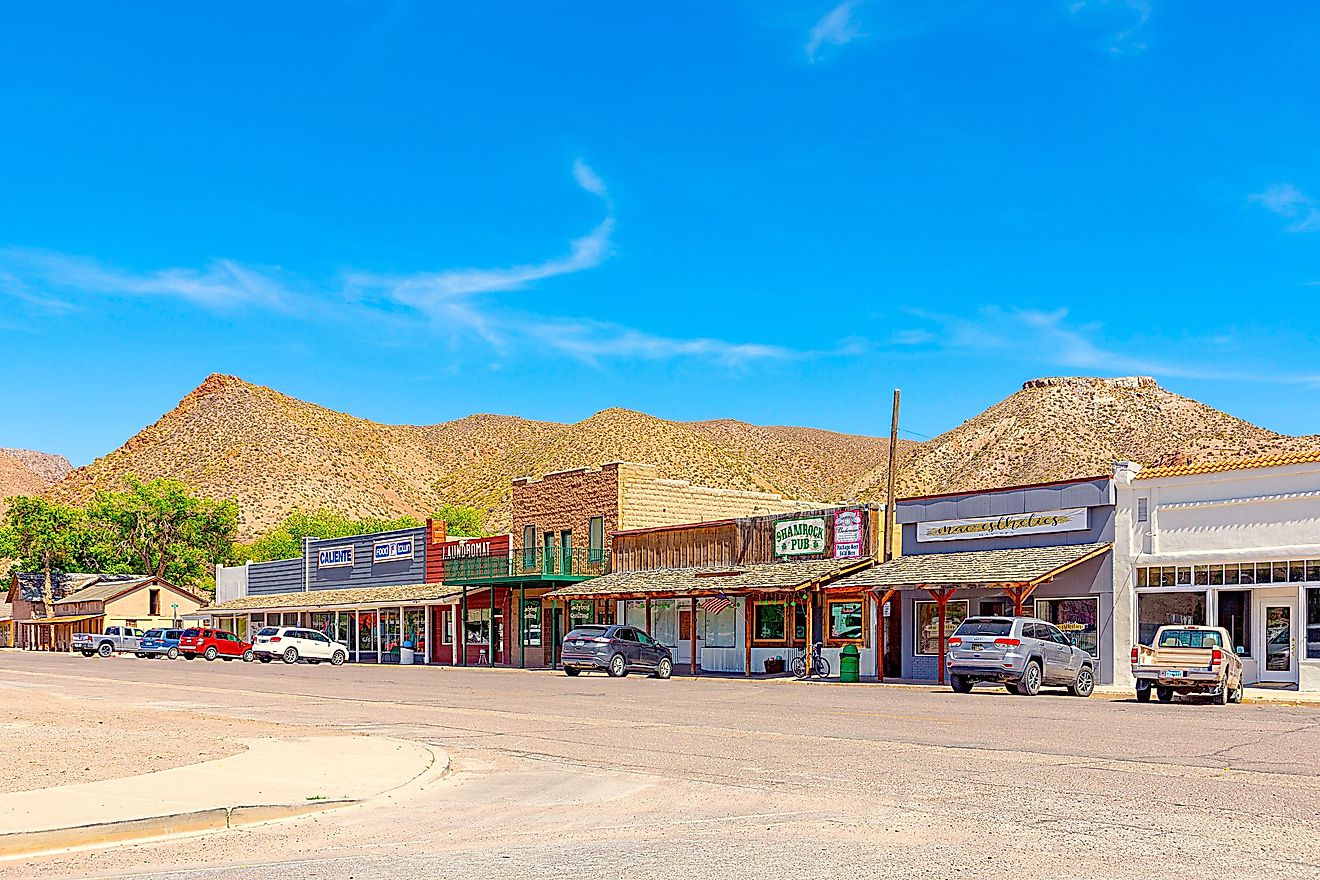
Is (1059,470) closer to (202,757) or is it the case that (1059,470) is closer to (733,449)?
(733,449)

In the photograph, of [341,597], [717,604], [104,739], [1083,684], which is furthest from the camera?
[341,597]

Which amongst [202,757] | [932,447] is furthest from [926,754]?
[932,447]

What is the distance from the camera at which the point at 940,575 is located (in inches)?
1451

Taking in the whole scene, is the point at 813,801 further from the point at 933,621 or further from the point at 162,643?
the point at 162,643

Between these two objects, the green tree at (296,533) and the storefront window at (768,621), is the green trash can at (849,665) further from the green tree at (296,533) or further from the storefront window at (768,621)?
the green tree at (296,533)

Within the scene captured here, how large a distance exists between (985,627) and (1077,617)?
6772 millimetres

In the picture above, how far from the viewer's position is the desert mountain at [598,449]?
105938 millimetres

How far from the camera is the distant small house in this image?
9219 centimetres

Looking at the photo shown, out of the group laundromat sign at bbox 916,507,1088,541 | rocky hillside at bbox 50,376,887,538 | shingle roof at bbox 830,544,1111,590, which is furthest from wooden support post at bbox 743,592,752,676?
rocky hillside at bbox 50,376,887,538

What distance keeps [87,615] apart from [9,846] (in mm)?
90684

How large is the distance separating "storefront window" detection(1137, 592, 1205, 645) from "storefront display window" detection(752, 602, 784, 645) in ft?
39.3

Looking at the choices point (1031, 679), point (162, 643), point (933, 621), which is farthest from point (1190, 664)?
point (162, 643)

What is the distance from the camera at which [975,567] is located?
37.0 meters

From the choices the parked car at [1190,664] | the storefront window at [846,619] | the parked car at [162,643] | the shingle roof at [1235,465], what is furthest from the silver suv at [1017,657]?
the parked car at [162,643]
